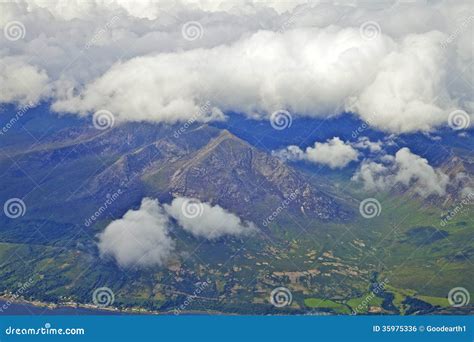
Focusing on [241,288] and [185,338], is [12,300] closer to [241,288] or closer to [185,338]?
[241,288]

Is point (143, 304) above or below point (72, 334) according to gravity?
above

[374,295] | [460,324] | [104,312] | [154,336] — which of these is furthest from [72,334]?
[374,295]

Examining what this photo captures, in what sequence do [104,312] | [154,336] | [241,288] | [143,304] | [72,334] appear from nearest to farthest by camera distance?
1. [72,334]
2. [154,336]
3. [104,312]
4. [143,304]
5. [241,288]

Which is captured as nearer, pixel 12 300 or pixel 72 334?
pixel 72 334

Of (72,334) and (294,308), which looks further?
(294,308)

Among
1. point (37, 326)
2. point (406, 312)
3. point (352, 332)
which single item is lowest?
point (37, 326)

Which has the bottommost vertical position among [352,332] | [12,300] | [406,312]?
[352,332]

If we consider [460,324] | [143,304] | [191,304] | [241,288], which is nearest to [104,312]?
[143,304]

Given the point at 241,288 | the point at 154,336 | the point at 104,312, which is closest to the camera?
the point at 154,336

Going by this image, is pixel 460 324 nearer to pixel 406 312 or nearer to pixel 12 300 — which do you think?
pixel 406 312
